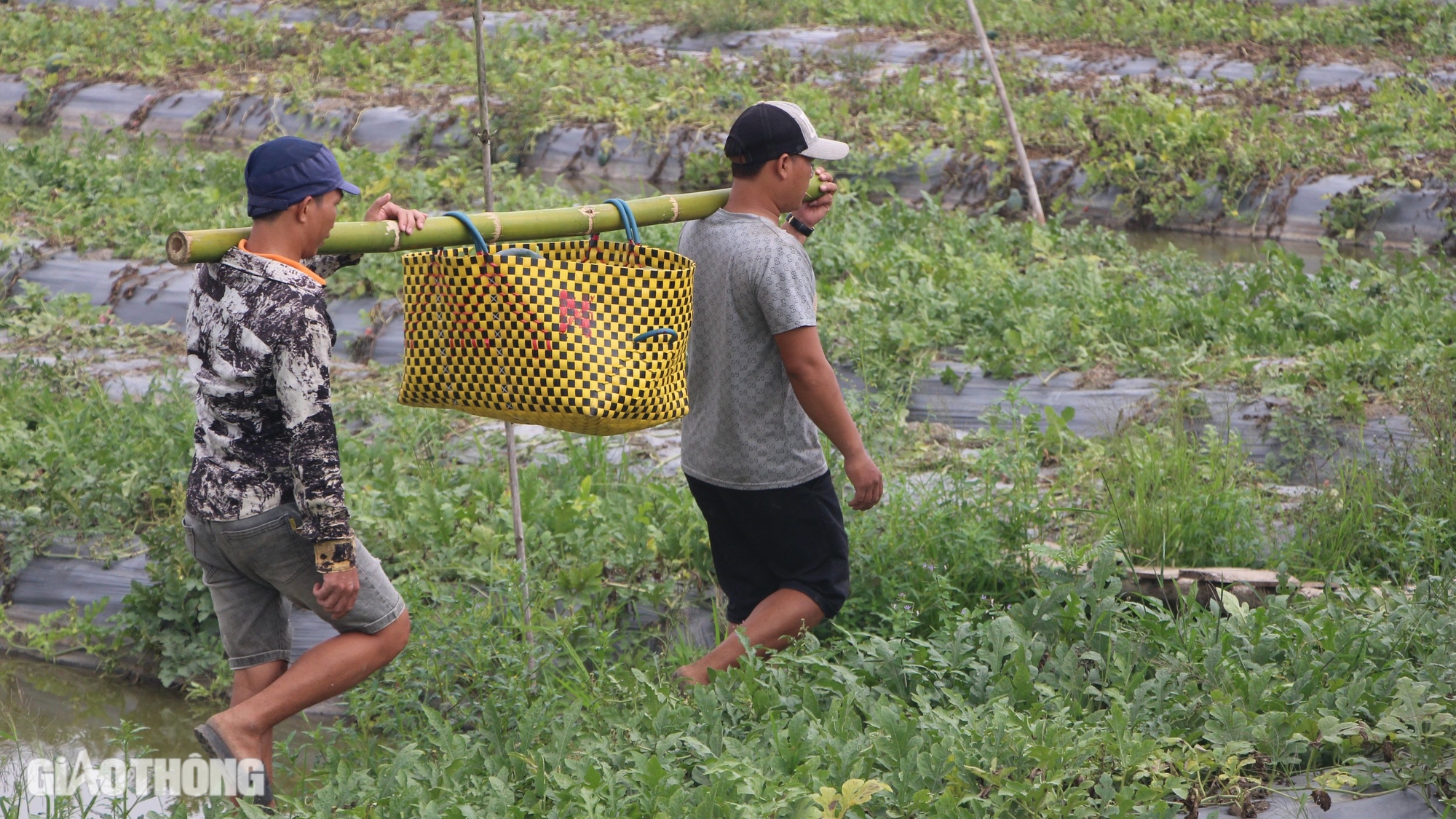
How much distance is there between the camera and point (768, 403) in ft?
11.0

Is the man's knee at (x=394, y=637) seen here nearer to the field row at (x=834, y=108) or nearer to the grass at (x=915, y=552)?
the grass at (x=915, y=552)

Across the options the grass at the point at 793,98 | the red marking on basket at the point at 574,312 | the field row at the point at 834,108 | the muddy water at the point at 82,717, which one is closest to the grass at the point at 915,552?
the muddy water at the point at 82,717

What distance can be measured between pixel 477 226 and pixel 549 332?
35cm

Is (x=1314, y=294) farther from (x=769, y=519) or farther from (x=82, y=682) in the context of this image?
(x=82, y=682)

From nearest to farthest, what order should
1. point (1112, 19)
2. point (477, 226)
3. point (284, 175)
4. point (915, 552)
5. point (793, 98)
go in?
point (284, 175), point (477, 226), point (915, 552), point (793, 98), point (1112, 19)

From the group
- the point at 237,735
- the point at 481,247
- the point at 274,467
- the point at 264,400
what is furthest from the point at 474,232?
the point at 237,735

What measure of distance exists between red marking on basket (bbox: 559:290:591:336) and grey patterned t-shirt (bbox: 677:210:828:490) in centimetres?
50

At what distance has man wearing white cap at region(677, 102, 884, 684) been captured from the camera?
10.6ft

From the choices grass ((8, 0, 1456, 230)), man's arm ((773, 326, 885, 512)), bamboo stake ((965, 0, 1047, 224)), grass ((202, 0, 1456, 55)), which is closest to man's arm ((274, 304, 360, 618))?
man's arm ((773, 326, 885, 512))

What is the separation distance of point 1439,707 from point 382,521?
313cm

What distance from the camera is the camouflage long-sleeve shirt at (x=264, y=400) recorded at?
9.19 ft

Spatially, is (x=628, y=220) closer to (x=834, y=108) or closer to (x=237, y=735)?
(x=237, y=735)

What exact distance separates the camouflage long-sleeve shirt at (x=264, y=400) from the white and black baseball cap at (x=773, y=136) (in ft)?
3.62

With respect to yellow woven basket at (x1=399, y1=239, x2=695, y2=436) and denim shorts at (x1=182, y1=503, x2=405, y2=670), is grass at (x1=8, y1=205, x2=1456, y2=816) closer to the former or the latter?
denim shorts at (x1=182, y1=503, x2=405, y2=670)
